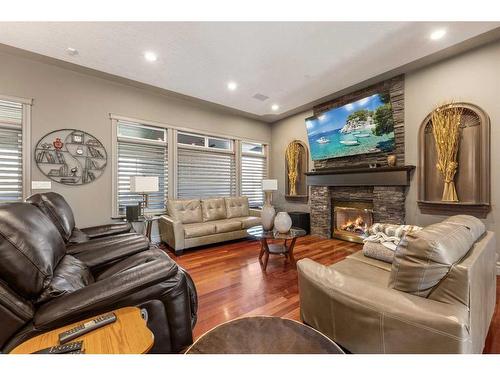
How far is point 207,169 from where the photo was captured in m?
4.85

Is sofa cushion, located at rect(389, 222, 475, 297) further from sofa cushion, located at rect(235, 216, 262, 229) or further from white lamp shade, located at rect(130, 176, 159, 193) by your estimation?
white lamp shade, located at rect(130, 176, 159, 193)

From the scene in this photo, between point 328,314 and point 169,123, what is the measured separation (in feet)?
13.6

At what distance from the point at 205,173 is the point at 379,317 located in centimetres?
422

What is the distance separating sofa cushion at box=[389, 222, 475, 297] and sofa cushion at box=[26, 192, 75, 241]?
2778 millimetres

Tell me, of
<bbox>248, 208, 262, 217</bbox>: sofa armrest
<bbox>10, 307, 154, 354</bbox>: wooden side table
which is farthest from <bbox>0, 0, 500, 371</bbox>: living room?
<bbox>248, 208, 262, 217</bbox>: sofa armrest

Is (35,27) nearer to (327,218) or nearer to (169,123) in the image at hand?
(169,123)

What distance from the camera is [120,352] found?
2.50ft

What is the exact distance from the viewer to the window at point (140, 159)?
12.5 ft

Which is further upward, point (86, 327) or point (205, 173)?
point (205, 173)

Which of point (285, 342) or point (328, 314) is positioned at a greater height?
point (285, 342)

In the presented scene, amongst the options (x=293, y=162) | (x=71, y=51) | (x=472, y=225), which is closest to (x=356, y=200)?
(x=293, y=162)

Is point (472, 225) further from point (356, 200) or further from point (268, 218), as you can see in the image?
point (356, 200)

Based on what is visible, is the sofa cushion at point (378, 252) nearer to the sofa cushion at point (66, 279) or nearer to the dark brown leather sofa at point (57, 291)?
the dark brown leather sofa at point (57, 291)

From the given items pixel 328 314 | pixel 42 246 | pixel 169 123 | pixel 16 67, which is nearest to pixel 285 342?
pixel 328 314
